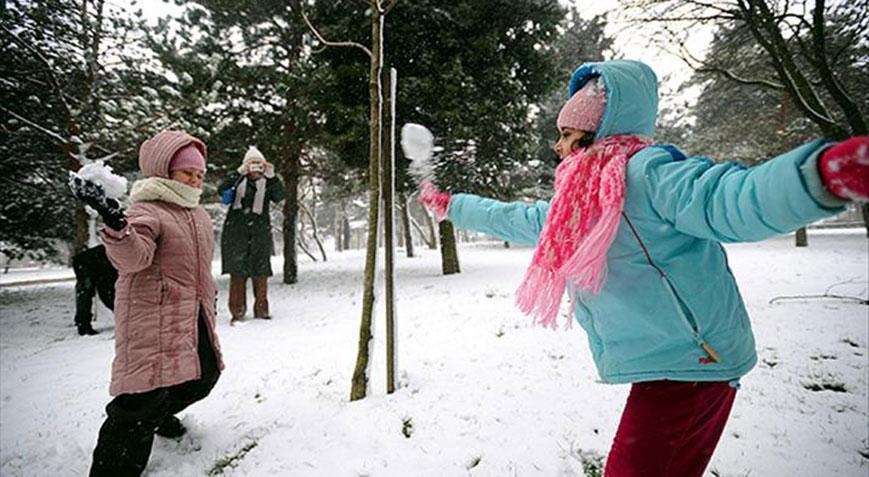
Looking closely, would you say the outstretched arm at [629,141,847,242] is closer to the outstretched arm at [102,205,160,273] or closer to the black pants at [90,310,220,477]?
the outstretched arm at [102,205,160,273]

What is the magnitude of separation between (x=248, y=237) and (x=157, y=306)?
13.9 ft

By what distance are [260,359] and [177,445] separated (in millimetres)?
1648

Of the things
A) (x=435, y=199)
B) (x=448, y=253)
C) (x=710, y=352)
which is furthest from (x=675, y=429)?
(x=448, y=253)

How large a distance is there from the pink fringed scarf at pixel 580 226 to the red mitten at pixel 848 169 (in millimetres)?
515

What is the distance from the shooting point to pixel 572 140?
5.28ft

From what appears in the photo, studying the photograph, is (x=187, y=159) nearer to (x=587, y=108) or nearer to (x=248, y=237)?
(x=587, y=108)

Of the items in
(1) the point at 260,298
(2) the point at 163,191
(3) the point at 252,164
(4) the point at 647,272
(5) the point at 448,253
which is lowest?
(1) the point at 260,298

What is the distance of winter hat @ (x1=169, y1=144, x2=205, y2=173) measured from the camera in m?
2.44

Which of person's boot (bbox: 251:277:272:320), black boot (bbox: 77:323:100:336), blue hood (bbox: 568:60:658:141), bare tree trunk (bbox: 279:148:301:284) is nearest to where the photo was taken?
blue hood (bbox: 568:60:658:141)

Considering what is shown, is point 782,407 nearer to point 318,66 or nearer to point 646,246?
point 646,246

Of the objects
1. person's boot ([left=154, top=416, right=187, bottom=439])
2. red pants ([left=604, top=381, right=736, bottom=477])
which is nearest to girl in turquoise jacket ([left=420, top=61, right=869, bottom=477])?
red pants ([left=604, top=381, right=736, bottom=477])

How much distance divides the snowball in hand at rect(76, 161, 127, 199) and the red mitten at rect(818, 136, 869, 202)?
2440mm

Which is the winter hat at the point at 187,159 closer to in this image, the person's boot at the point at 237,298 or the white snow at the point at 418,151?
the white snow at the point at 418,151

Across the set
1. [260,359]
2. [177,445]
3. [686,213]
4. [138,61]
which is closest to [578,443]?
[686,213]
